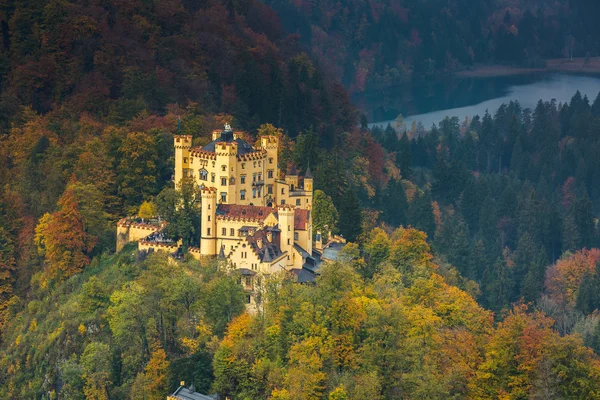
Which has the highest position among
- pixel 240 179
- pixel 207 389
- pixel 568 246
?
pixel 240 179

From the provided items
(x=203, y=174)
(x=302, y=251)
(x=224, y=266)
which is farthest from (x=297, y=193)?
(x=224, y=266)

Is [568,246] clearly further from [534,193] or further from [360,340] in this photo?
[360,340]

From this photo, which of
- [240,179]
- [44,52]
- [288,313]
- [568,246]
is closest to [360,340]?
[288,313]

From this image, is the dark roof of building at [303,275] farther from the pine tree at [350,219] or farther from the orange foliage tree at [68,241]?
the orange foliage tree at [68,241]

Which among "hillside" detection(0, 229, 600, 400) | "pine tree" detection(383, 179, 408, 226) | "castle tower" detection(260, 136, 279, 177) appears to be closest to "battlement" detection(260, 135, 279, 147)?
"castle tower" detection(260, 136, 279, 177)

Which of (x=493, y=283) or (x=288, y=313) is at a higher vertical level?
(x=288, y=313)

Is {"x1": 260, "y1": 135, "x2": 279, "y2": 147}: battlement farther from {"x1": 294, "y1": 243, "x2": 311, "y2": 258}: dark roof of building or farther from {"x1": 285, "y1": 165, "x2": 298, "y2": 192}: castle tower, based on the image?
{"x1": 294, "y1": 243, "x2": 311, "y2": 258}: dark roof of building

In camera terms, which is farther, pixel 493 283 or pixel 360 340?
pixel 493 283

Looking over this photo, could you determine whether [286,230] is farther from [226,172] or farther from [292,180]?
[292,180]
